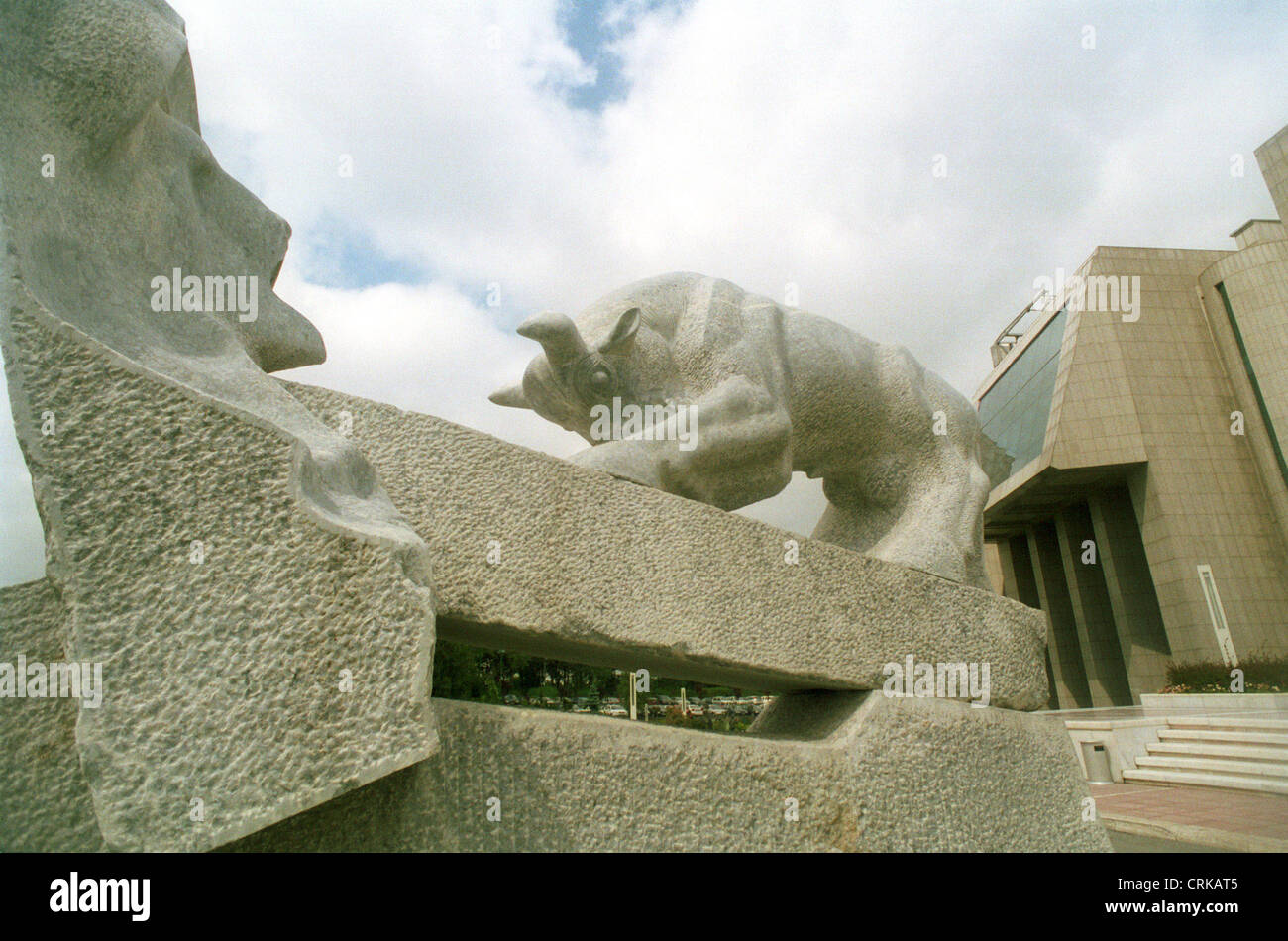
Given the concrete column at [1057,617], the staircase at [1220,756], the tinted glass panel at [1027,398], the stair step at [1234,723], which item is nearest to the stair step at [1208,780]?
the staircase at [1220,756]

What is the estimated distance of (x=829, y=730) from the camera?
239 centimetres

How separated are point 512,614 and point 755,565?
0.82 m

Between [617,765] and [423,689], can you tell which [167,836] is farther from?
[617,765]

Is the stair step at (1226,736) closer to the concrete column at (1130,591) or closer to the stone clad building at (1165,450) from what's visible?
the stone clad building at (1165,450)

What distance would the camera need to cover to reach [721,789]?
1910mm

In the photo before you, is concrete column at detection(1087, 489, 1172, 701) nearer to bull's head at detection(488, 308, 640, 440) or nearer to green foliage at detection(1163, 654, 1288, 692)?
green foliage at detection(1163, 654, 1288, 692)

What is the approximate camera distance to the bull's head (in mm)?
2738

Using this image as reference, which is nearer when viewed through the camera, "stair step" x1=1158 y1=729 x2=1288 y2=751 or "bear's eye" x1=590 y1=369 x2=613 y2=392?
"bear's eye" x1=590 y1=369 x2=613 y2=392

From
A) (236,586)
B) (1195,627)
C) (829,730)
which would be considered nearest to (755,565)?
(829,730)

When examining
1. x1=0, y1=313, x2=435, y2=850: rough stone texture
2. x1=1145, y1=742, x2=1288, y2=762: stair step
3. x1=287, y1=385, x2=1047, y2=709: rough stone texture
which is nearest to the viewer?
x1=0, y1=313, x2=435, y2=850: rough stone texture

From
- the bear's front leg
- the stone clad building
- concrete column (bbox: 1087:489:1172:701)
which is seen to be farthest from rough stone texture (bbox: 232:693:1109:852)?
concrete column (bbox: 1087:489:1172:701)

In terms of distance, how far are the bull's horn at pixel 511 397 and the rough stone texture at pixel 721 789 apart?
5.42 feet

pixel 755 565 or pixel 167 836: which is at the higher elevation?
pixel 755 565

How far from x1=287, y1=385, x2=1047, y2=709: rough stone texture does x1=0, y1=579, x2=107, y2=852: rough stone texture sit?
2.31ft
